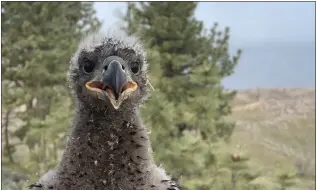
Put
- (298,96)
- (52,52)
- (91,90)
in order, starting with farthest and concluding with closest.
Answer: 1. (298,96)
2. (52,52)
3. (91,90)

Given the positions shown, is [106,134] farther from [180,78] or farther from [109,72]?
[180,78]

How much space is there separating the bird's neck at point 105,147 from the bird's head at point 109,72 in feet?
0.19

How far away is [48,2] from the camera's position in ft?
36.3

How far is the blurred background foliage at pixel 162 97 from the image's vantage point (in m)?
4.72

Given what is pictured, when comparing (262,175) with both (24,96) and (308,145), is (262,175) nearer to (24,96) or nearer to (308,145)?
(24,96)

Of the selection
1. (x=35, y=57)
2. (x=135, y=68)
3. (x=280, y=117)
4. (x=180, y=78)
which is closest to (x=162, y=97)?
(x=180, y=78)

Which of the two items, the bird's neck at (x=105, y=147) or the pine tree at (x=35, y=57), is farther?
the pine tree at (x=35, y=57)

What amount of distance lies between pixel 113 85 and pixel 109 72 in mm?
51

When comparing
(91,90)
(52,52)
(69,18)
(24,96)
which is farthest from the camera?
(69,18)

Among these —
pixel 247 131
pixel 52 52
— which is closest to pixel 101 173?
pixel 52 52

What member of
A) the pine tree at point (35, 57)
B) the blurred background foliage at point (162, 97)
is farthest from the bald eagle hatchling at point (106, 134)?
the pine tree at point (35, 57)

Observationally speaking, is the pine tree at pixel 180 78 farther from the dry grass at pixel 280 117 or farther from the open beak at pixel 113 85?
the dry grass at pixel 280 117

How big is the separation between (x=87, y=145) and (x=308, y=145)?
1533 centimetres

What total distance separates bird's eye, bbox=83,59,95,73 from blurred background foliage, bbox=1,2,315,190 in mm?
2323
